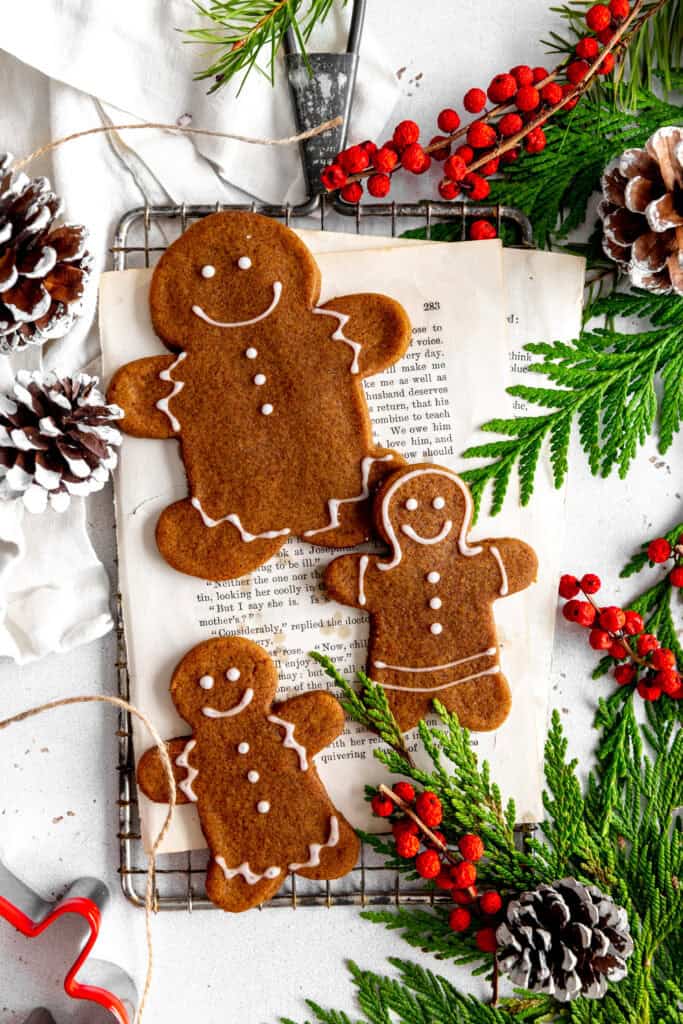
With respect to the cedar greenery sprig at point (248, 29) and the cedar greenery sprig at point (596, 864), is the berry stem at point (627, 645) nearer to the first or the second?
the cedar greenery sprig at point (596, 864)

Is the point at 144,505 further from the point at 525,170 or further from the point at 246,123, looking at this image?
the point at 525,170

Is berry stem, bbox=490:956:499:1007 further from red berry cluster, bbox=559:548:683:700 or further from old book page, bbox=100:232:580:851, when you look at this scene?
red berry cluster, bbox=559:548:683:700

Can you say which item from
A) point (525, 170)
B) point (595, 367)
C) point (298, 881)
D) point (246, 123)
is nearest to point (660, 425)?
point (595, 367)

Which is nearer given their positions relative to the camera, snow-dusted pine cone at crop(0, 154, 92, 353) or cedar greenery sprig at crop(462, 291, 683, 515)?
snow-dusted pine cone at crop(0, 154, 92, 353)

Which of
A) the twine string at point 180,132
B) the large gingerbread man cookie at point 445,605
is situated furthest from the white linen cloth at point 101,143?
the large gingerbread man cookie at point 445,605

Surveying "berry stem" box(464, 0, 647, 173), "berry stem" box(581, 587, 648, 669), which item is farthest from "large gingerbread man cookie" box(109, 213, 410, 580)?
"berry stem" box(581, 587, 648, 669)

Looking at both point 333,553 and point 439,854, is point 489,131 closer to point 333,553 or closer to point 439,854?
point 333,553
